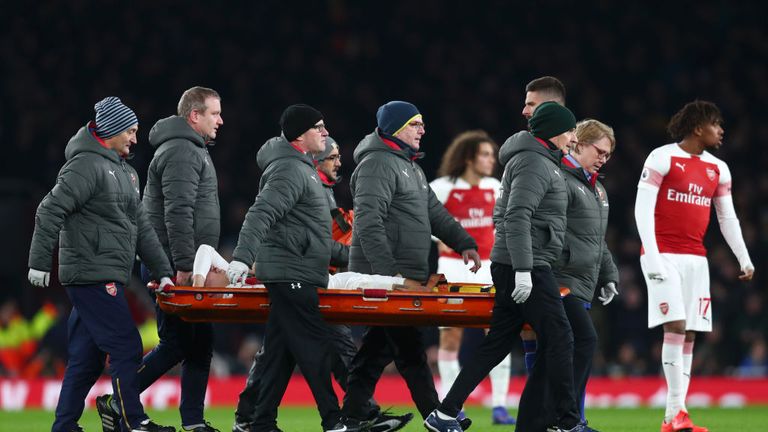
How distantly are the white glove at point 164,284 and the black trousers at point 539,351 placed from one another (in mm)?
1917

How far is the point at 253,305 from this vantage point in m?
8.16

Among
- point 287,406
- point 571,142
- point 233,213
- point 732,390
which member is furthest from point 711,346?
point 571,142

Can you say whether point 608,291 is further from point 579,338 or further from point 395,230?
point 395,230

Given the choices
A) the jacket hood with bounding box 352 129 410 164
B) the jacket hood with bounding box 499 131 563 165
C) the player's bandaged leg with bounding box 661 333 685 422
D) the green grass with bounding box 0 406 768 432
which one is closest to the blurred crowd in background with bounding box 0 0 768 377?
the green grass with bounding box 0 406 768 432

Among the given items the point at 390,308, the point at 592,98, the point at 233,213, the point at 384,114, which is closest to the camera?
the point at 390,308

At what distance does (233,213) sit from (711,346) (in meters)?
7.10

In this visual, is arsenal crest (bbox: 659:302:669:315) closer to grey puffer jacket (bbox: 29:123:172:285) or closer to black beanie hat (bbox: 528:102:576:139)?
black beanie hat (bbox: 528:102:576:139)

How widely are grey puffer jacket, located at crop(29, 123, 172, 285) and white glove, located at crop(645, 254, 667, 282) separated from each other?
137 inches

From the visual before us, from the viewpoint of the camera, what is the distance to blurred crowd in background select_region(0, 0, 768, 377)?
1914cm

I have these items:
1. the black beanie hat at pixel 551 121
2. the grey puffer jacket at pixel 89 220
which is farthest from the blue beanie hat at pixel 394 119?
the grey puffer jacket at pixel 89 220

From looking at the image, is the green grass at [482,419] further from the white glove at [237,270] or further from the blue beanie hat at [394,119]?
the white glove at [237,270]

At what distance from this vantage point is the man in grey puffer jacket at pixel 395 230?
8414 millimetres

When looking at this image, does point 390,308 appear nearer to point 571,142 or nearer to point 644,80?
point 571,142

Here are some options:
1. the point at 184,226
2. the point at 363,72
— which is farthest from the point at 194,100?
the point at 363,72
